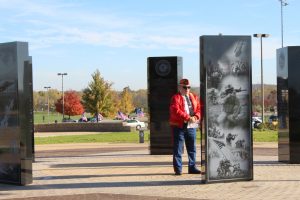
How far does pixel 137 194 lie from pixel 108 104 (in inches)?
2394

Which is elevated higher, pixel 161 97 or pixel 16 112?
pixel 161 97

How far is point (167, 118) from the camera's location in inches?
577

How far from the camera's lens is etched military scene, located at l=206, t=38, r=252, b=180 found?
8953 millimetres

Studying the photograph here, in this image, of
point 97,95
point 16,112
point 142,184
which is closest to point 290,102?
point 142,184

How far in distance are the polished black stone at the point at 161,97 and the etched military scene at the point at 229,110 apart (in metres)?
5.43

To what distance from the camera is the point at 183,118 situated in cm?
969

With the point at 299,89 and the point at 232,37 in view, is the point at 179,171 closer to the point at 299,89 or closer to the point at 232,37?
the point at 232,37

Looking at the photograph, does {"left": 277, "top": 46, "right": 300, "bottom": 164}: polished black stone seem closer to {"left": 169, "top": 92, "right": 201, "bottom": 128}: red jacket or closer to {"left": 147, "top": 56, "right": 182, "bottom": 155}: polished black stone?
{"left": 169, "top": 92, "right": 201, "bottom": 128}: red jacket

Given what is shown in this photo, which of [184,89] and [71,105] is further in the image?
[71,105]

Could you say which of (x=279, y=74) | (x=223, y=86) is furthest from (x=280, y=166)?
(x=223, y=86)

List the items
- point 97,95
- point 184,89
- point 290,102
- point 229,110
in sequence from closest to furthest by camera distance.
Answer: point 229,110 < point 184,89 < point 290,102 < point 97,95

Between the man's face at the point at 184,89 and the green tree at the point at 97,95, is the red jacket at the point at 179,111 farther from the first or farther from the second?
the green tree at the point at 97,95

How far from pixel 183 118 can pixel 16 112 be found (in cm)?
311

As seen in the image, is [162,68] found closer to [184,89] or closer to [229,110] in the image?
[184,89]
